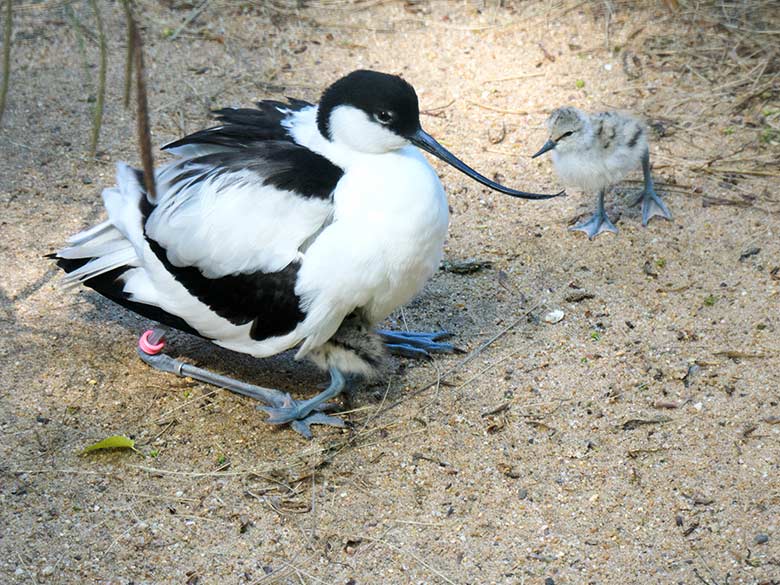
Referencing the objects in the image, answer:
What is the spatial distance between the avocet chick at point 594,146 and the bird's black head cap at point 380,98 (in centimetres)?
118

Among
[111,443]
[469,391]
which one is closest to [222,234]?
[111,443]

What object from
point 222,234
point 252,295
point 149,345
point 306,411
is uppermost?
point 222,234

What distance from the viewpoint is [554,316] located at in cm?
386

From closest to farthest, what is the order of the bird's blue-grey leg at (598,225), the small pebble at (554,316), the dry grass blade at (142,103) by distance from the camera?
the dry grass blade at (142,103), the small pebble at (554,316), the bird's blue-grey leg at (598,225)

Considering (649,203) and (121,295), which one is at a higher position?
(121,295)

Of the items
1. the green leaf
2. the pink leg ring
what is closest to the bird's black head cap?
the pink leg ring

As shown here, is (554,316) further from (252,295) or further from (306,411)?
(252,295)

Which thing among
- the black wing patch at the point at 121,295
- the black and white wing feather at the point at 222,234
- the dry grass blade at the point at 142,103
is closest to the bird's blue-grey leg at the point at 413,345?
the black and white wing feather at the point at 222,234

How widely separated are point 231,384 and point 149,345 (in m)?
0.35

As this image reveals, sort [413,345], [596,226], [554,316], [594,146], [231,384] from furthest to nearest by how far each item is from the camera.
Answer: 1. [596,226]
2. [594,146]
3. [554,316]
4. [413,345]
5. [231,384]

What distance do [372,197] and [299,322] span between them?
47cm

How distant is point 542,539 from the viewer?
2.94m

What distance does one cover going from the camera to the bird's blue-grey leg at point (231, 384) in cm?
339

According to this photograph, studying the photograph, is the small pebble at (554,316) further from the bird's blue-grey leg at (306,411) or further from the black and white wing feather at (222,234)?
the black and white wing feather at (222,234)
